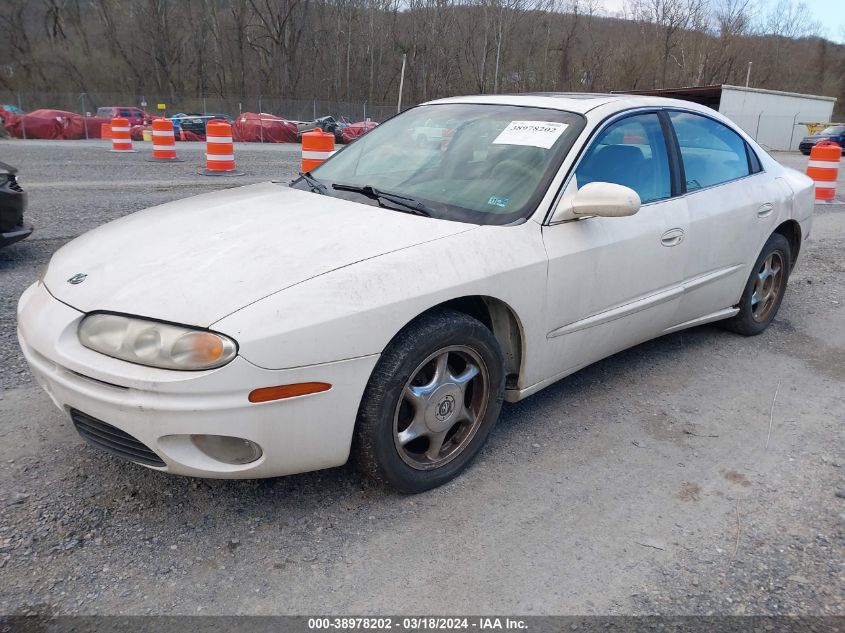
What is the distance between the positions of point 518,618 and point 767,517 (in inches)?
47.7

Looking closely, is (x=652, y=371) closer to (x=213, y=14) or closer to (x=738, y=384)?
(x=738, y=384)

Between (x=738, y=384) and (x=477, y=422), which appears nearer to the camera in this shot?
(x=477, y=422)

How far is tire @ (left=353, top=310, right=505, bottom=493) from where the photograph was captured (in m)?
2.42

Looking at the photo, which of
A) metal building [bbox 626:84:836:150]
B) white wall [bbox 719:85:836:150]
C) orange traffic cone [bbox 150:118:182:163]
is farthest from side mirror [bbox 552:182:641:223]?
white wall [bbox 719:85:836:150]

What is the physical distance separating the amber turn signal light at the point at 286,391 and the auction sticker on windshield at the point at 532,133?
166 cm

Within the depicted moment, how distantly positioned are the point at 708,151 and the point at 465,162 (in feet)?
5.60

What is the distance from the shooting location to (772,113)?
3788 centimetres

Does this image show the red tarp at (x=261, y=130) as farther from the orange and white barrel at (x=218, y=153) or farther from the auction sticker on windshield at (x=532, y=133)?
the auction sticker on windshield at (x=532, y=133)

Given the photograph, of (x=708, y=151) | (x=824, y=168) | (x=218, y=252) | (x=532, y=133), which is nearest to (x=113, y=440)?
(x=218, y=252)

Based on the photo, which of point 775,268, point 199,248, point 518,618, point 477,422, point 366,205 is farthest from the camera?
point 775,268

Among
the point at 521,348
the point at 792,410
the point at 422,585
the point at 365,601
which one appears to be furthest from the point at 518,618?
the point at 792,410

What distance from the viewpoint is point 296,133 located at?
99.3 ft

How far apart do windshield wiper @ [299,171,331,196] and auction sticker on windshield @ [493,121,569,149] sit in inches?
34.6

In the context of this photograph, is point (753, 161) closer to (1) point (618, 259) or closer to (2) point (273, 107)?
(1) point (618, 259)
